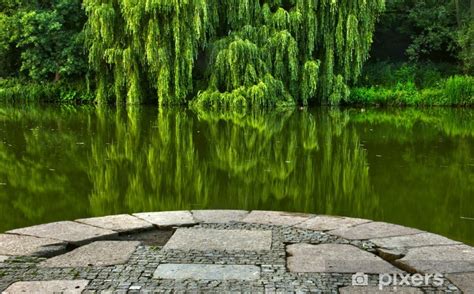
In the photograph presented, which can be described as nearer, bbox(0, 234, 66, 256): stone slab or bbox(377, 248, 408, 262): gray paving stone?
bbox(377, 248, 408, 262): gray paving stone

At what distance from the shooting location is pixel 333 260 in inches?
135

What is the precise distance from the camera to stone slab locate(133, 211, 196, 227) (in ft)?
14.1

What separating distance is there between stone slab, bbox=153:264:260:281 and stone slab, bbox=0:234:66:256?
864mm

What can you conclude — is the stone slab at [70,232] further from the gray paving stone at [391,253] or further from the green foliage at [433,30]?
the green foliage at [433,30]

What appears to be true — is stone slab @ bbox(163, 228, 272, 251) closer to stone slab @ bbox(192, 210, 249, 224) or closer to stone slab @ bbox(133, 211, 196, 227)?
stone slab @ bbox(133, 211, 196, 227)

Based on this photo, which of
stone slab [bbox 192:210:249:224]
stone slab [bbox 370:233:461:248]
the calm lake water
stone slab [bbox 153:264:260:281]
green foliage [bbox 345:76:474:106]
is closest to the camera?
stone slab [bbox 153:264:260:281]

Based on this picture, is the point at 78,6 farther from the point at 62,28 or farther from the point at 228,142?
the point at 228,142

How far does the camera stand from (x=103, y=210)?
525 cm

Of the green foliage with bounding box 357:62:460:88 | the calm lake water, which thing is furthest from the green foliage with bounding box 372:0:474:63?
the calm lake water

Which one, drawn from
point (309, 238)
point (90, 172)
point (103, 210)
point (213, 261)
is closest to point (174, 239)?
point (213, 261)

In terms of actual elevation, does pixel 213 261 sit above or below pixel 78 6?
below

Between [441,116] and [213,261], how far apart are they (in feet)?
47.0

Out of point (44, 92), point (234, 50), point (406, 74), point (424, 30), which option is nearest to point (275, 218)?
point (234, 50)

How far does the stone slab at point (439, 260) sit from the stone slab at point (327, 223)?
2.37 ft
